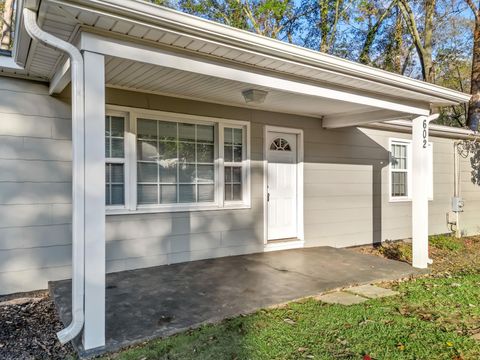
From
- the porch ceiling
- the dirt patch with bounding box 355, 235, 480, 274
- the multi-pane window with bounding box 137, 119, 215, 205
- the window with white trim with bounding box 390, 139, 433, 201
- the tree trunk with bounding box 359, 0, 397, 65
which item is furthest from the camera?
the tree trunk with bounding box 359, 0, 397, 65

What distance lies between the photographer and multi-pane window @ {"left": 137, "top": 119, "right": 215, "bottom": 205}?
545 cm

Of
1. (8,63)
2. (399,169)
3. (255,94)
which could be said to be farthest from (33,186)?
(399,169)

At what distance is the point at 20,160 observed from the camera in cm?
450

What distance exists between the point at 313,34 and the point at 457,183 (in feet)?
28.2

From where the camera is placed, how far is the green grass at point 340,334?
297cm

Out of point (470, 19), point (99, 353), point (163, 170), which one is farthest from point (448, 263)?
point (470, 19)

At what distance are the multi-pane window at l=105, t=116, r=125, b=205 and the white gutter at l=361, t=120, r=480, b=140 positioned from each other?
4853mm

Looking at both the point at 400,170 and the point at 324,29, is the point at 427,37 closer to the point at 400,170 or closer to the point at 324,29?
the point at 324,29

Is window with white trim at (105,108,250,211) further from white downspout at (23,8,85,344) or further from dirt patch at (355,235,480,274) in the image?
dirt patch at (355,235,480,274)

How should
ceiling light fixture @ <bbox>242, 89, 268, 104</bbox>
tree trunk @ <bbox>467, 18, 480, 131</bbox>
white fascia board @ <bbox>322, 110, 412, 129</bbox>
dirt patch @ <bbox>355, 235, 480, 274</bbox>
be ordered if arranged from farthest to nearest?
tree trunk @ <bbox>467, 18, 480, 131</bbox> < dirt patch @ <bbox>355, 235, 480, 274</bbox> < white fascia board @ <bbox>322, 110, 412, 129</bbox> < ceiling light fixture @ <bbox>242, 89, 268, 104</bbox>

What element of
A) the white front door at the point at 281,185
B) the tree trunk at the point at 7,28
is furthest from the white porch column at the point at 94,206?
the tree trunk at the point at 7,28

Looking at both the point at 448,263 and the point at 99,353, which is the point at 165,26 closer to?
the point at 99,353

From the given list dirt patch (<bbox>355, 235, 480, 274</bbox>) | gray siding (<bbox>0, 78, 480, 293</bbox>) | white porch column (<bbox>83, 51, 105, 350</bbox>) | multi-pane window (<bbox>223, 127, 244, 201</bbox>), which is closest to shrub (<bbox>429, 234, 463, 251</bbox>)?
dirt patch (<bbox>355, 235, 480, 274</bbox>)

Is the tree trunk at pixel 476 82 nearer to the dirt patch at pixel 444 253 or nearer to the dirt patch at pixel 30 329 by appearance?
the dirt patch at pixel 444 253
